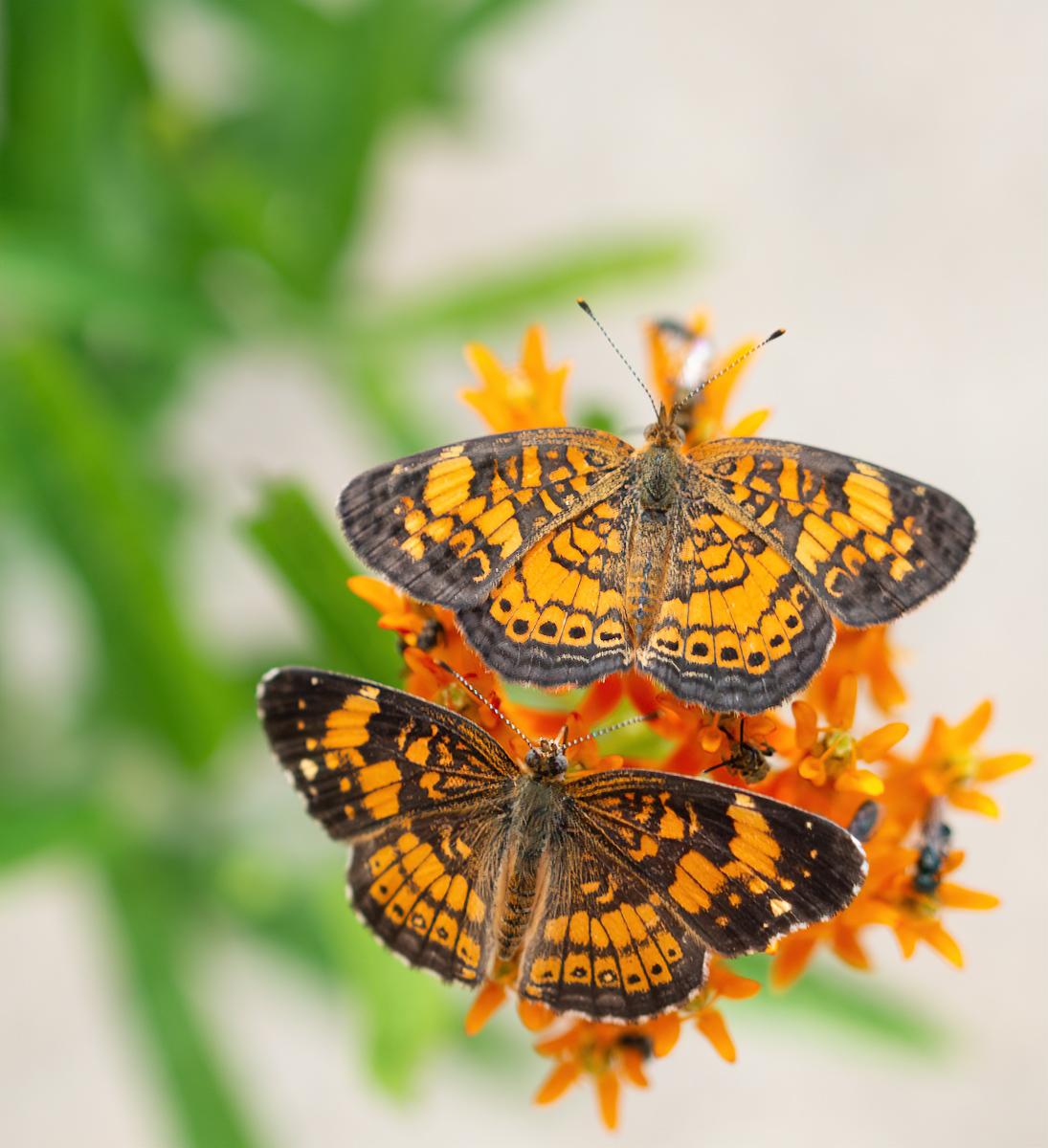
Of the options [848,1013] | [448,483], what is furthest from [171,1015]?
[448,483]

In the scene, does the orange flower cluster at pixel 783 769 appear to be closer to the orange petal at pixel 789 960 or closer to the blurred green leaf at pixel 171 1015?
the orange petal at pixel 789 960

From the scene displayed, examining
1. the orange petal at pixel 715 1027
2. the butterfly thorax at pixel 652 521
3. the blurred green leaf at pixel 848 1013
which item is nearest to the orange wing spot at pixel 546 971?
the orange petal at pixel 715 1027

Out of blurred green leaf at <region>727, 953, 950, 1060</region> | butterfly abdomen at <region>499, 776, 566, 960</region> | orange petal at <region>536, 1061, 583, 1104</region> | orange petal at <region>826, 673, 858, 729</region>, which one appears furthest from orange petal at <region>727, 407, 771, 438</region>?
blurred green leaf at <region>727, 953, 950, 1060</region>

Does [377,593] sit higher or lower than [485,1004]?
higher

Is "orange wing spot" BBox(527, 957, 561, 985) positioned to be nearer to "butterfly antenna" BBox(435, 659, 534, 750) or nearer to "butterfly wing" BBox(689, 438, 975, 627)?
"butterfly antenna" BBox(435, 659, 534, 750)

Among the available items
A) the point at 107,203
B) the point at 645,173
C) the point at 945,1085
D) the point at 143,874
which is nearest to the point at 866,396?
the point at 645,173

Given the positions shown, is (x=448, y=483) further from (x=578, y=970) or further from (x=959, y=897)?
(x=959, y=897)

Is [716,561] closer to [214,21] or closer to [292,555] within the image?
[292,555]
